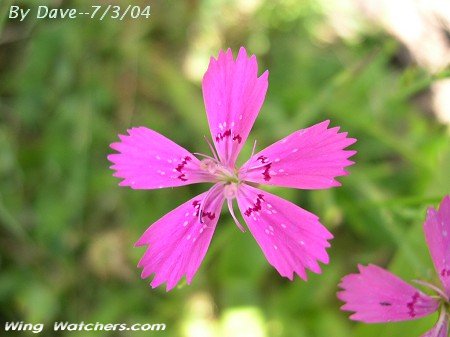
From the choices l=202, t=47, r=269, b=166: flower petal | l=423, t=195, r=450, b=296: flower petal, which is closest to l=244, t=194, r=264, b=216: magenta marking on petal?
l=202, t=47, r=269, b=166: flower petal

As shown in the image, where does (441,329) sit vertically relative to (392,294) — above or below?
below

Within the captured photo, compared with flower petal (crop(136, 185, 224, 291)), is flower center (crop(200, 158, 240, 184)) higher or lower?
higher

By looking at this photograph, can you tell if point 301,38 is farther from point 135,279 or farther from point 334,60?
point 135,279

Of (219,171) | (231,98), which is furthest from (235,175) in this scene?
(231,98)

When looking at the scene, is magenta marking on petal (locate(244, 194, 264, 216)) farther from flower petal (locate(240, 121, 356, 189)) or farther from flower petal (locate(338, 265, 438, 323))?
flower petal (locate(338, 265, 438, 323))

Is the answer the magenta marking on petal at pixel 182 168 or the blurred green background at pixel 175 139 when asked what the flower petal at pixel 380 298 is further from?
the blurred green background at pixel 175 139

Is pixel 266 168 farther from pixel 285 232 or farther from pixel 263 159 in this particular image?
pixel 285 232

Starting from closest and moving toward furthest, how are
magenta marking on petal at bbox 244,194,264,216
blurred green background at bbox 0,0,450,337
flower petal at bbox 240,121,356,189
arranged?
flower petal at bbox 240,121,356,189, magenta marking on petal at bbox 244,194,264,216, blurred green background at bbox 0,0,450,337

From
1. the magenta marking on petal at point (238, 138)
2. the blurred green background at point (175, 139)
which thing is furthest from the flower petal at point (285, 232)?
the blurred green background at point (175, 139)
